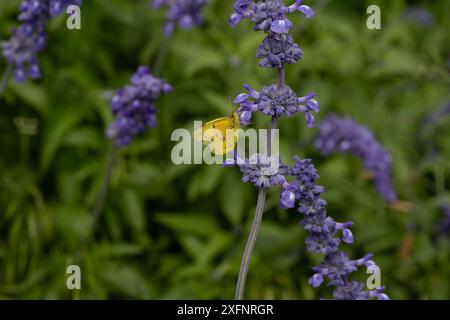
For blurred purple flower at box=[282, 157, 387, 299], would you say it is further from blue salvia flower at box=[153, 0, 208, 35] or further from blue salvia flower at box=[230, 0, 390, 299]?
blue salvia flower at box=[153, 0, 208, 35]

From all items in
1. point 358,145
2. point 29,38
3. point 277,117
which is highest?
point 29,38

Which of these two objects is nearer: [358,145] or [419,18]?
[358,145]

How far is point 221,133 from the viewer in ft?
10.4

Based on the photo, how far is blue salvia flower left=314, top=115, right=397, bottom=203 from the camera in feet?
15.8

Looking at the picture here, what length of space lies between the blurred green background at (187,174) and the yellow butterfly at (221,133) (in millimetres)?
1714

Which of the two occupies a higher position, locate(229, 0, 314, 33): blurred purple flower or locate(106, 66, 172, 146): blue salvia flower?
locate(106, 66, 172, 146): blue salvia flower

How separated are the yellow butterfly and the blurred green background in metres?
1.71

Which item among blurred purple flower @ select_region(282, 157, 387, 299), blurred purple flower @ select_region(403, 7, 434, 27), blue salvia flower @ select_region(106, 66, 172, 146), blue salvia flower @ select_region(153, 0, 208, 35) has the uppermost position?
blurred purple flower @ select_region(403, 7, 434, 27)

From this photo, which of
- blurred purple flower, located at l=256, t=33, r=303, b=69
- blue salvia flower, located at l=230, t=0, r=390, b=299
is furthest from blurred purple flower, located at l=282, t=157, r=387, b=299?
blurred purple flower, located at l=256, t=33, r=303, b=69

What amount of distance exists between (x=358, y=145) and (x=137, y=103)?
5.68 ft

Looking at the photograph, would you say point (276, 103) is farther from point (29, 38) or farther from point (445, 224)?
point (445, 224)

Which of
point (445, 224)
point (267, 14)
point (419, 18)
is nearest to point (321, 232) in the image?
point (267, 14)

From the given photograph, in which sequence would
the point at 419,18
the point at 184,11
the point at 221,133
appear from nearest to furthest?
the point at 221,133 < the point at 184,11 < the point at 419,18
